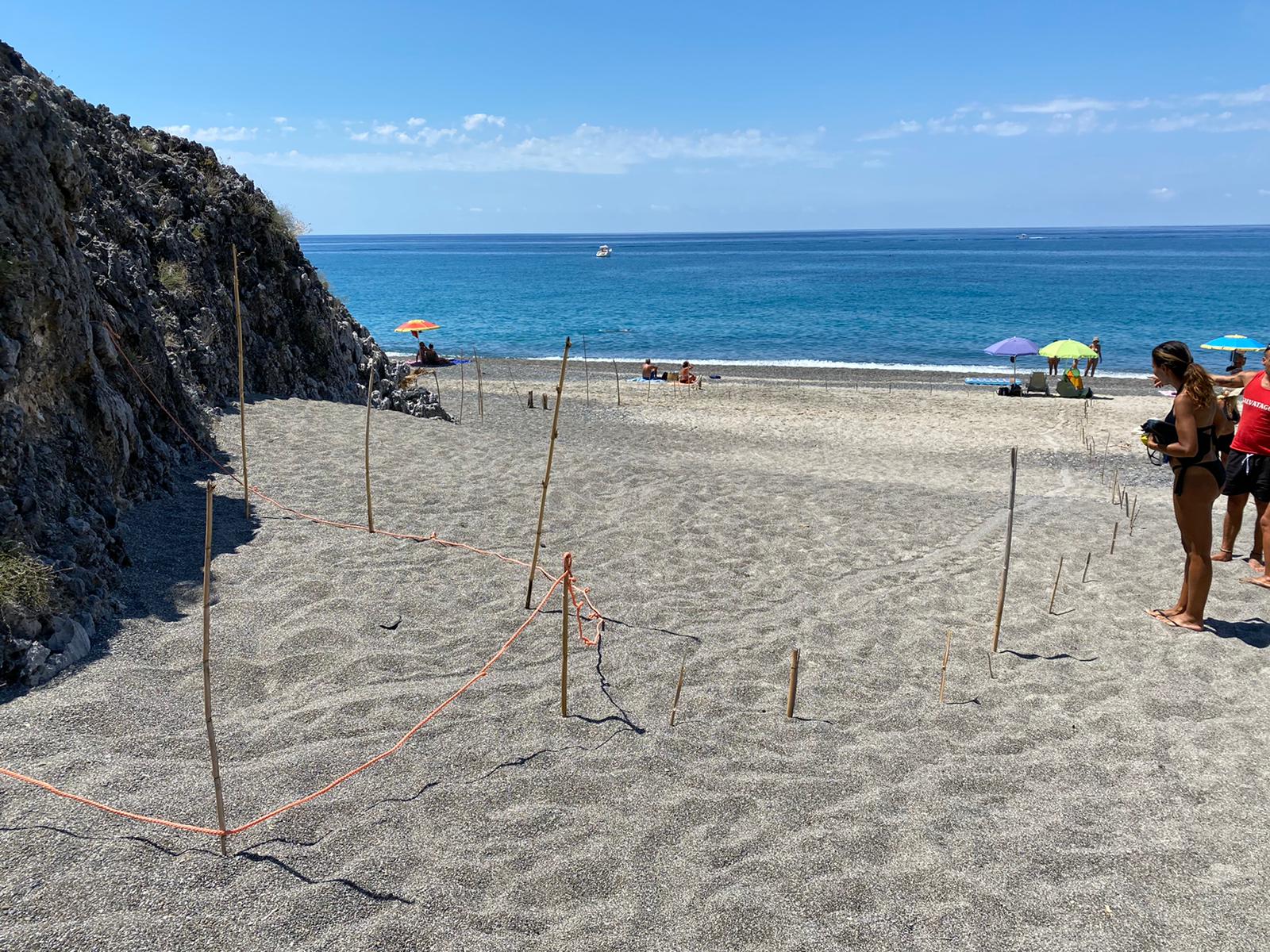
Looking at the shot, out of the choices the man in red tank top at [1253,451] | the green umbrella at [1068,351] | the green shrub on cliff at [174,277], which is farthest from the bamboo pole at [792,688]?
the green umbrella at [1068,351]

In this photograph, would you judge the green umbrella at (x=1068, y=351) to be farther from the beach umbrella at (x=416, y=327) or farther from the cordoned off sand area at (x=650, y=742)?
the beach umbrella at (x=416, y=327)

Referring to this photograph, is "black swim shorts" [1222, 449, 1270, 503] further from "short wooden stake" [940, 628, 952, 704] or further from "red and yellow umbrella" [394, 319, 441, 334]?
"red and yellow umbrella" [394, 319, 441, 334]

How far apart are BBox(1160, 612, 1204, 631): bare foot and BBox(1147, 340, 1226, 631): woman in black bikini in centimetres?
19

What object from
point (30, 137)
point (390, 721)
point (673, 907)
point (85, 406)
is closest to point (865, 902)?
point (673, 907)

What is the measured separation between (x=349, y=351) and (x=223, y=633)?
1038 centimetres

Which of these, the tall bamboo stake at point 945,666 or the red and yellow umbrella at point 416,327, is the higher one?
the red and yellow umbrella at point 416,327

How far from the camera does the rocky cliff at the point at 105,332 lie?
203 inches

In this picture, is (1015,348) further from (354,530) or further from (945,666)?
(354,530)

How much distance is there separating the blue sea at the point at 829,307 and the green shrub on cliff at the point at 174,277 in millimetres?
8018

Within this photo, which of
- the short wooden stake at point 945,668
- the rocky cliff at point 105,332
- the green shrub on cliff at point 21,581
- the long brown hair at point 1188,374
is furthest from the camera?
the long brown hair at point 1188,374

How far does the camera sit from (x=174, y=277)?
1141cm

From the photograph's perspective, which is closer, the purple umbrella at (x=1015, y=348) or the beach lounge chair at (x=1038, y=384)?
the beach lounge chair at (x=1038, y=384)

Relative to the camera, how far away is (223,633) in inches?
208

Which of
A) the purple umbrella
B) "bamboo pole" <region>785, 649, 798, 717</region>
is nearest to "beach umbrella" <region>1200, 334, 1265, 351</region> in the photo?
the purple umbrella
